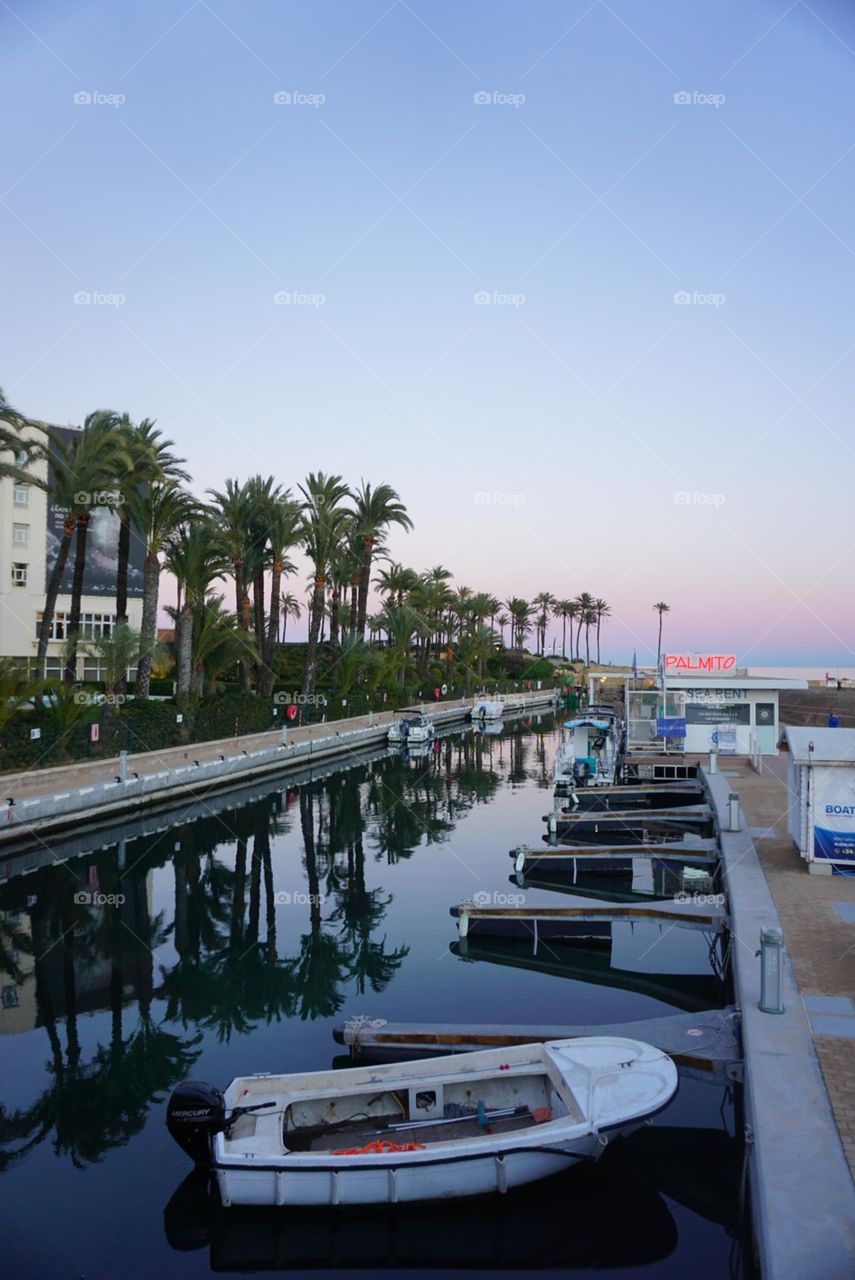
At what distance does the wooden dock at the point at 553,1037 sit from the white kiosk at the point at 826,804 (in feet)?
21.4

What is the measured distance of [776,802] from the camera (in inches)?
1033

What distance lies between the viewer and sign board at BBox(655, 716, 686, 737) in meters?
→ 36.2

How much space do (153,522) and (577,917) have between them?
29.7 m

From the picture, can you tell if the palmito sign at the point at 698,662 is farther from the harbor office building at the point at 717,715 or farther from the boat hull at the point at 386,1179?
the boat hull at the point at 386,1179

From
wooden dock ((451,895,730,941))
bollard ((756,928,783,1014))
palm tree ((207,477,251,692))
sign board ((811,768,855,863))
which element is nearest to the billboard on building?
palm tree ((207,477,251,692))

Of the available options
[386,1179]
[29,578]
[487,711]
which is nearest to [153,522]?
[29,578]

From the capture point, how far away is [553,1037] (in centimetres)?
1188

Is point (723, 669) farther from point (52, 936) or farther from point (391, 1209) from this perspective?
point (391, 1209)

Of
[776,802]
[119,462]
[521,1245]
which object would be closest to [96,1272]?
[521,1245]

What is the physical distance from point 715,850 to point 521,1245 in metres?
13.9

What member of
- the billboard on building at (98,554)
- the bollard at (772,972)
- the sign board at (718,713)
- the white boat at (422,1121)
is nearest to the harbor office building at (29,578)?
the billboard on building at (98,554)


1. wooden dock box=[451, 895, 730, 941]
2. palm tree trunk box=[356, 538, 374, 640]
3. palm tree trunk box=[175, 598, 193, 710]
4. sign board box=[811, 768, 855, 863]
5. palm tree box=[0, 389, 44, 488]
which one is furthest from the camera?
palm tree trunk box=[356, 538, 374, 640]

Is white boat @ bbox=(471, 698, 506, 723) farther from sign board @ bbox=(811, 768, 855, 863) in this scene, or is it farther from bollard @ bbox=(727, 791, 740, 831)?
sign board @ bbox=(811, 768, 855, 863)

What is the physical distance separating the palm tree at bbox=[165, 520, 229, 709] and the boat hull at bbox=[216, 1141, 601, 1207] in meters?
34.6
